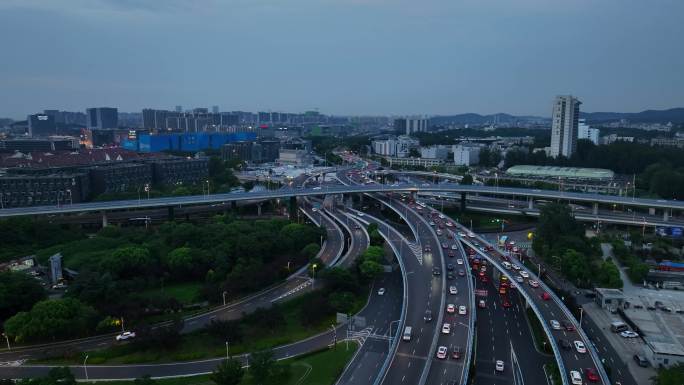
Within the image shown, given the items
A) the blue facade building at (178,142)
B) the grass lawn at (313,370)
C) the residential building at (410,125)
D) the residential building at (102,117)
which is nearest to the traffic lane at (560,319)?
the grass lawn at (313,370)

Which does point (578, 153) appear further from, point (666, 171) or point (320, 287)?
point (320, 287)

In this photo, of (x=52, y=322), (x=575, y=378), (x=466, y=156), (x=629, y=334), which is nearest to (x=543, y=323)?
(x=575, y=378)

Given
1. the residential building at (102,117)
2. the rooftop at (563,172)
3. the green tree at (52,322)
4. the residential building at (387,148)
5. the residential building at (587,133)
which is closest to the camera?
the green tree at (52,322)

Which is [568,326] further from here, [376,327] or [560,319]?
[376,327]

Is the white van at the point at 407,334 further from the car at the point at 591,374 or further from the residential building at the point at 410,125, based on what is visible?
the residential building at the point at 410,125

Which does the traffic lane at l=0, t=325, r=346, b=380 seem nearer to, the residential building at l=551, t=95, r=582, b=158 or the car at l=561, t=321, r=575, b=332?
the car at l=561, t=321, r=575, b=332
